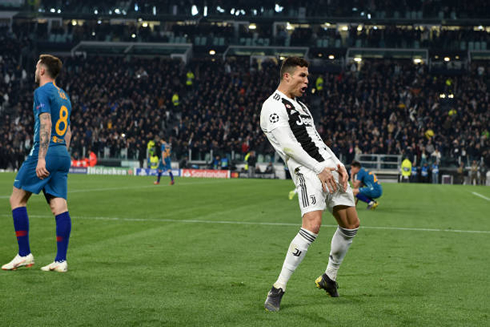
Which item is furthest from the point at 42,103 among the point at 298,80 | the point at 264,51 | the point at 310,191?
the point at 264,51

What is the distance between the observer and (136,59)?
55875 mm

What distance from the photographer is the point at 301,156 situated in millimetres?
5242

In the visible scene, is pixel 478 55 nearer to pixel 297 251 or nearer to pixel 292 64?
pixel 292 64

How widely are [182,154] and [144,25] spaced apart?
24139 millimetres

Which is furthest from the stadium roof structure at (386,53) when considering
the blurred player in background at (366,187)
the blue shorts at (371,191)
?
the blue shorts at (371,191)

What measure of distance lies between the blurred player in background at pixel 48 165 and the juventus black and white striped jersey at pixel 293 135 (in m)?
2.42

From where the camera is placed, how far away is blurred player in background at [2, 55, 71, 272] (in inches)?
253

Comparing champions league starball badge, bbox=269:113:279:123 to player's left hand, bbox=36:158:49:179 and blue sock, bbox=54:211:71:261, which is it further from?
blue sock, bbox=54:211:71:261

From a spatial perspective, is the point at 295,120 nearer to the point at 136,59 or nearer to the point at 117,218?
the point at 117,218

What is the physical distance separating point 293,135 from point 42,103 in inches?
110

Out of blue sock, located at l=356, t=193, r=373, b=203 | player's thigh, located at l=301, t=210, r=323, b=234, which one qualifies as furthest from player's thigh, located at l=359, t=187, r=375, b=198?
player's thigh, located at l=301, t=210, r=323, b=234

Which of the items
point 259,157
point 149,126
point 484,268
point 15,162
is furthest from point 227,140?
point 484,268

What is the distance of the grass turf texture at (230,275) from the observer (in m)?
4.84

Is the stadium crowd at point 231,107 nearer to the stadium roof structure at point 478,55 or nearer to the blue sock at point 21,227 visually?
the stadium roof structure at point 478,55
